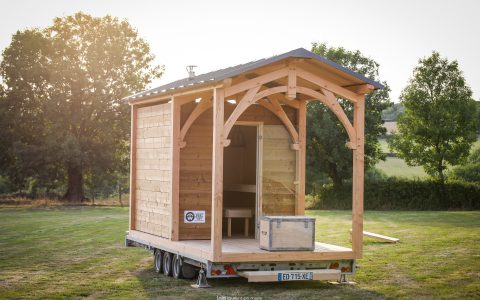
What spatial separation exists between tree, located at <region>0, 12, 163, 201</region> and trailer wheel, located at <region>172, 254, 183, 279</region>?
27704mm

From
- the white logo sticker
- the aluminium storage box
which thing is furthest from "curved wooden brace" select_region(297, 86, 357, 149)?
the white logo sticker

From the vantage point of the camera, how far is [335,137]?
45500 mm

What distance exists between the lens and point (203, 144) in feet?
47.9

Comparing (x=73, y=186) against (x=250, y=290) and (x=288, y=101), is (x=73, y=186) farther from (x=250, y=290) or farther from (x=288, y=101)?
(x=250, y=290)

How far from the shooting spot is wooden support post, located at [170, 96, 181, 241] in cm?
1392

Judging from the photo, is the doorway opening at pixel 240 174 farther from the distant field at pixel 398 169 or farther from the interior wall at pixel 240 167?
the distant field at pixel 398 169

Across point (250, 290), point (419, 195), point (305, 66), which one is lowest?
point (250, 290)

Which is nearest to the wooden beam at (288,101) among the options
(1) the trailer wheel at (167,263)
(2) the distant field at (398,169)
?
(1) the trailer wheel at (167,263)

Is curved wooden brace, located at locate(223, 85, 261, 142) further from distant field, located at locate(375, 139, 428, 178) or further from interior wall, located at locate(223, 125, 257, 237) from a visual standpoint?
distant field, located at locate(375, 139, 428, 178)

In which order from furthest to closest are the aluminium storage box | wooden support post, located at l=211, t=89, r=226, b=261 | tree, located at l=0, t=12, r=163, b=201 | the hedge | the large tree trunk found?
the large tree trunk → tree, located at l=0, t=12, r=163, b=201 → the hedge → the aluminium storage box → wooden support post, located at l=211, t=89, r=226, b=261

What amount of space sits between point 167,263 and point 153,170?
6.05ft

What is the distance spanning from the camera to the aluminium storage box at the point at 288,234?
1266cm

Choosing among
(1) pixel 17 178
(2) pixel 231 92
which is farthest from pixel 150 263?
(1) pixel 17 178

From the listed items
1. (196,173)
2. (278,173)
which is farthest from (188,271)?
(278,173)
